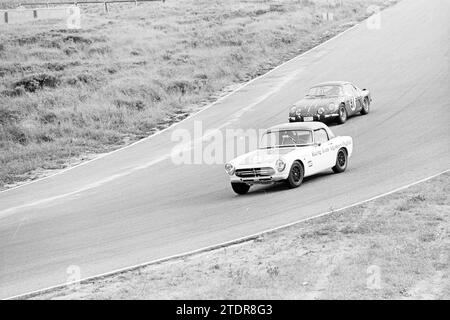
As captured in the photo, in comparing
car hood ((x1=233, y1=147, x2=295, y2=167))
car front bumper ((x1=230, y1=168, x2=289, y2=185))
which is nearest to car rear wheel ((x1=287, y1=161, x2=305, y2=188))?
car front bumper ((x1=230, y1=168, x2=289, y2=185))

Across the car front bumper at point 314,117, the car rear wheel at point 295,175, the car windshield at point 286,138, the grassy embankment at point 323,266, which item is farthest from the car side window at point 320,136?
the car front bumper at point 314,117

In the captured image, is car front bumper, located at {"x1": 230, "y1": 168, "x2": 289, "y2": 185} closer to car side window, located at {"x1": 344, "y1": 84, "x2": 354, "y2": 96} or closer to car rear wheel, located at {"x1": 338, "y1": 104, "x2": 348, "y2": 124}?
car rear wheel, located at {"x1": 338, "y1": 104, "x2": 348, "y2": 124}

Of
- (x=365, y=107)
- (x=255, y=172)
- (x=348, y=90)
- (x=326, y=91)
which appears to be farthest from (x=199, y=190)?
(x=365, y=107)

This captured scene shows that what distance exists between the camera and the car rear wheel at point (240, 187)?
1856 centimetres

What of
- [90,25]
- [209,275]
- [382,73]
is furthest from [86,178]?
[90,25]

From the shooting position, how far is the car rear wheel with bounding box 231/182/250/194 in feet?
60.9

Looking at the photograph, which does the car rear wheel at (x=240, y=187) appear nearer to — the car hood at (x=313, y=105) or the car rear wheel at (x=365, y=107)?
the car hood at (x=313, y=105)

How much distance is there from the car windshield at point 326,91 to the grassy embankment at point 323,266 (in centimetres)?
1259

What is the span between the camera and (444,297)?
978cm

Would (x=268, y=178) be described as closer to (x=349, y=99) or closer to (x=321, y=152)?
(x=321, y=152)

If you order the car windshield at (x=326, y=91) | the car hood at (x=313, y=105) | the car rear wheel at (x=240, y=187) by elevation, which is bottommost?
the car rear wheel at (x=240, y=187)

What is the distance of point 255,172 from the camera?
1806 cm

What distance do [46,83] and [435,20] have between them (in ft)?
85.1

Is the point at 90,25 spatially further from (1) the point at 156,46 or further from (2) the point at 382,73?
(2) the point at 382,73
